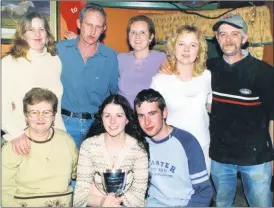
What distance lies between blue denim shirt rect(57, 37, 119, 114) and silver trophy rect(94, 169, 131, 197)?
0.74 metres

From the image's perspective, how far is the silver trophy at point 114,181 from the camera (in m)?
2.78

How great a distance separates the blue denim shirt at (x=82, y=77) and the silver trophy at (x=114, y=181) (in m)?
0.74

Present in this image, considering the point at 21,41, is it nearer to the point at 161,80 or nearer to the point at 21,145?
the point at 21,145

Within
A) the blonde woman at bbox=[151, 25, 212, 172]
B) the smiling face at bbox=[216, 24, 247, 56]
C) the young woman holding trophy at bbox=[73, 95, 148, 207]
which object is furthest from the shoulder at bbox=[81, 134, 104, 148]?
the smiling face at bbox=[216, 24, 247, 56]

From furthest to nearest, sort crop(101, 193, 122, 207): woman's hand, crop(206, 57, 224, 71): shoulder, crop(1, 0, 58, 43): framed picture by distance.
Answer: crop(1, 0, 58, 43): framed picture < crop(206, 57, 224, 71): shoulder < crop(101, 193, 122, 207): woman's hand

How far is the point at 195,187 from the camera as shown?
277 centimetres

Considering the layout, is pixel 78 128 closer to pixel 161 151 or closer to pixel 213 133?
pixel 161 151

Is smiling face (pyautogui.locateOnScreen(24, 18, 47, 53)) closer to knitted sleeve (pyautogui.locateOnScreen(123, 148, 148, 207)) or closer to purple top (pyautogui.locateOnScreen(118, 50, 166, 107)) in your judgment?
purple top (pyautogui.locateOnScreen(118, 50, 166, 107))

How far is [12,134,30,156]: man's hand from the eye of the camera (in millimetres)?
2805

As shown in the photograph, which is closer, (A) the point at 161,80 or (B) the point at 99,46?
(A) the point at 161,80

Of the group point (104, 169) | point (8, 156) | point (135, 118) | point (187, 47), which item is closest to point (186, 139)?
point (135, 118)

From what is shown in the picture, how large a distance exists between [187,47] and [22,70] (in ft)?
4.52

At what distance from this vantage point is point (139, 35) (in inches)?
128

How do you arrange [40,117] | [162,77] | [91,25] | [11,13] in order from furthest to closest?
[11,13] → [91,25] → [162,77] → [40,117]
